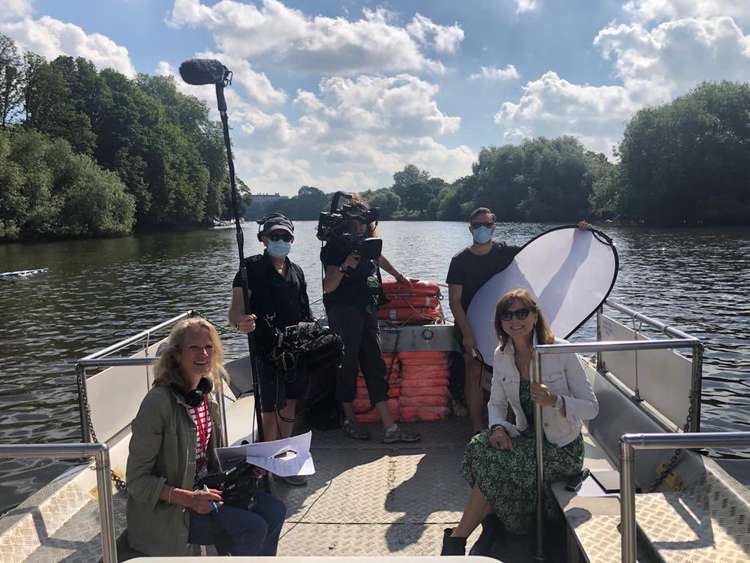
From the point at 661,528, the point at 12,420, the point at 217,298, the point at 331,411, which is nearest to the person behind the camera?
the point at 661,528

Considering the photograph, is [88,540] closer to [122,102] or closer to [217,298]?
[217,298]

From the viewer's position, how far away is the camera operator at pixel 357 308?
4762mm

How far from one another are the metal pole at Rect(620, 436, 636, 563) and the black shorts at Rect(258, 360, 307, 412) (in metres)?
2.55

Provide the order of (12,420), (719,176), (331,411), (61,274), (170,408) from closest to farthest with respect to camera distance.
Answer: (170,408) → (331,411) → (12,420) → (61,274) → (719,176)

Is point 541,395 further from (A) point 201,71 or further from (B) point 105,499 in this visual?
(A) point 201,71

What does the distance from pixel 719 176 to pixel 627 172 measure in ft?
24.1

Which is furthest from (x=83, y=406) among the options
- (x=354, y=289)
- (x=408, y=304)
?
(x=408, y=304)

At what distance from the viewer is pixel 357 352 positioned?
198 inches

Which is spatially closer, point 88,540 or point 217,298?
point 88,540

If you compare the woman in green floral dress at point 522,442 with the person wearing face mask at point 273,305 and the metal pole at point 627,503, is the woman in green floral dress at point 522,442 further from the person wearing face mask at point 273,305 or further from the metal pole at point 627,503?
the person wearing face mask at point 273,305

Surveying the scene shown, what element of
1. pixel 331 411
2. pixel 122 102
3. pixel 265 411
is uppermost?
pixel 122 102

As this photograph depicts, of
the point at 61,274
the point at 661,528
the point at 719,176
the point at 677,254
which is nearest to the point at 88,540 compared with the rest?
the point at 661,528

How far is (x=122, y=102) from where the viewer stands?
208 ft

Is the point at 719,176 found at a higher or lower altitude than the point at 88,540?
higher
